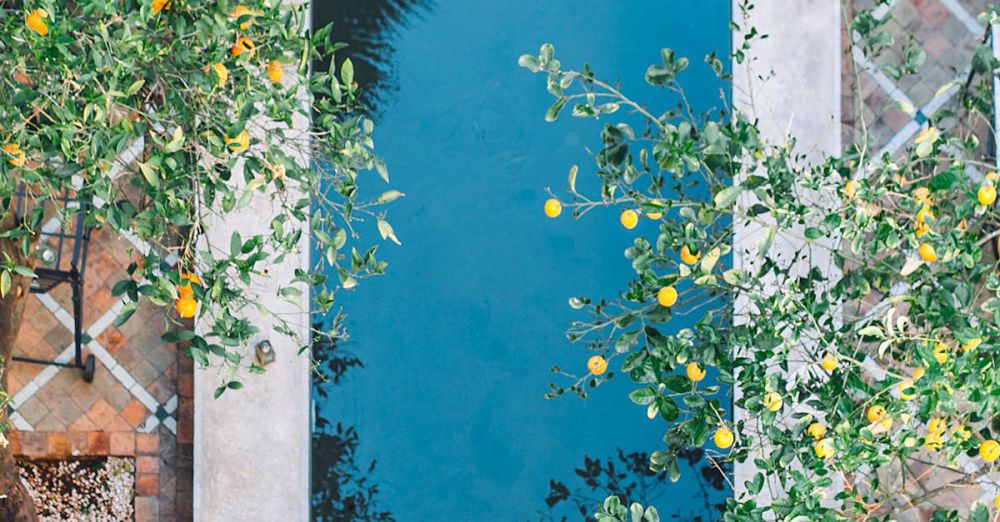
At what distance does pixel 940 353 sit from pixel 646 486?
273 centimetres

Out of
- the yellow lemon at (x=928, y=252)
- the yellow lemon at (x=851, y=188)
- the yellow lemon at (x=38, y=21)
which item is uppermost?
the yellow lemon at (x=38, y=21)

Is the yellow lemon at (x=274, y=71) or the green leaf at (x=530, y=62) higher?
the yellow lemon at (x=274, y=71)

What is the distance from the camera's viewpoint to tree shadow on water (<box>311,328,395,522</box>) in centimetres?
516

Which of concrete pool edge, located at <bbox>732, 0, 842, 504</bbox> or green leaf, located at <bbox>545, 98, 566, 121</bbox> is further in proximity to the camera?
concrete pool edge, located at <bbox>732, 0, 842, 504</bbox>

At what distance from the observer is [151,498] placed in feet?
16.7

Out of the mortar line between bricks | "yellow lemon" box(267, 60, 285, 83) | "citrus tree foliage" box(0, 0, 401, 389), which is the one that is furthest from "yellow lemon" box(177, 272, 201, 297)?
the mortar line between bricks

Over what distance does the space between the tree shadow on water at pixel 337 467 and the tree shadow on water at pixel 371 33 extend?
134 cm

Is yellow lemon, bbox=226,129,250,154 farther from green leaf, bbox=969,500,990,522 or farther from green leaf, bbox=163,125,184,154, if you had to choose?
green leaf, bbox=969,500,990,522

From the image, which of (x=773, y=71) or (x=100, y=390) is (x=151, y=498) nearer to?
(x=100, y=390)

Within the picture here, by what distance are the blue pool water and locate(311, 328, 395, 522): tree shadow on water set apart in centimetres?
1

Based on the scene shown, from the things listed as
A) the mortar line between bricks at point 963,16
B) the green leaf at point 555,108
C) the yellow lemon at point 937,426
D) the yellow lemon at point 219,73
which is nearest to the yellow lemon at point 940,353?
the yellow lemon at point 937,426

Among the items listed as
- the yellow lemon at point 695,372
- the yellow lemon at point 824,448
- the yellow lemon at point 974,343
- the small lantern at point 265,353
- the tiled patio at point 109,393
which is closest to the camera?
the yellow lemon at point 974,343

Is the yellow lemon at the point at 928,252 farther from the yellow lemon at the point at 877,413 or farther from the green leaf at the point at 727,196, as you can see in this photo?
the green leaf at the point at 727,196

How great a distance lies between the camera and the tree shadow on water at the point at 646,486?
5258mm
